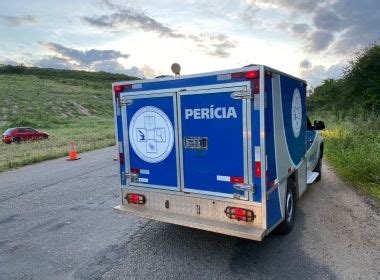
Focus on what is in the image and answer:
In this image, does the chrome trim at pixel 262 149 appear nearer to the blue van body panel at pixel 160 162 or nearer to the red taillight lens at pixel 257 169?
the red taillight lens at pixel 257 169

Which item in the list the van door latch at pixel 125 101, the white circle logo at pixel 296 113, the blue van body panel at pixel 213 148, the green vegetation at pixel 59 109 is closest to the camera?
the blue van body panel at pixel 213 148

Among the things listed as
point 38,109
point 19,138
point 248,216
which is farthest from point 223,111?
point 38,109

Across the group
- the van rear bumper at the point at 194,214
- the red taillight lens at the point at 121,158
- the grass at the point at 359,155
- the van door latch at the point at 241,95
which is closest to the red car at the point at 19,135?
the grass at the point at 359,155

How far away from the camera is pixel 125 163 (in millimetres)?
5242

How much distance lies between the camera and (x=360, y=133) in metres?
12.8

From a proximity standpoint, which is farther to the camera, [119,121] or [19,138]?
[19,138]

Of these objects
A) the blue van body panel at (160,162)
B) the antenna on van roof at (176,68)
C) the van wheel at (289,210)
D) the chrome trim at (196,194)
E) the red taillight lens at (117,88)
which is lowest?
the van wheel at (289,210)

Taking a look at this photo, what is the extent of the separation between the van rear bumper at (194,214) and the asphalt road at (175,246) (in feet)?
1.48

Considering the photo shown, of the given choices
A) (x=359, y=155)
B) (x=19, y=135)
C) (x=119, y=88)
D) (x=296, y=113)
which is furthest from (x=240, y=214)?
(x=19, y=135)

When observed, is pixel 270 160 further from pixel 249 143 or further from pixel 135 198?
pixel 135 198

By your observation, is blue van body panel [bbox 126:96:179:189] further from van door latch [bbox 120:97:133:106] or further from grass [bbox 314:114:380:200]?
grass [bbox 314:114:380:200]

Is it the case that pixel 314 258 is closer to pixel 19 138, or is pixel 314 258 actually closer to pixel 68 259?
pixel 68 259

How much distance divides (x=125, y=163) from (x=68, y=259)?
158 centimetres

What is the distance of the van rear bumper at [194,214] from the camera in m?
4.10
